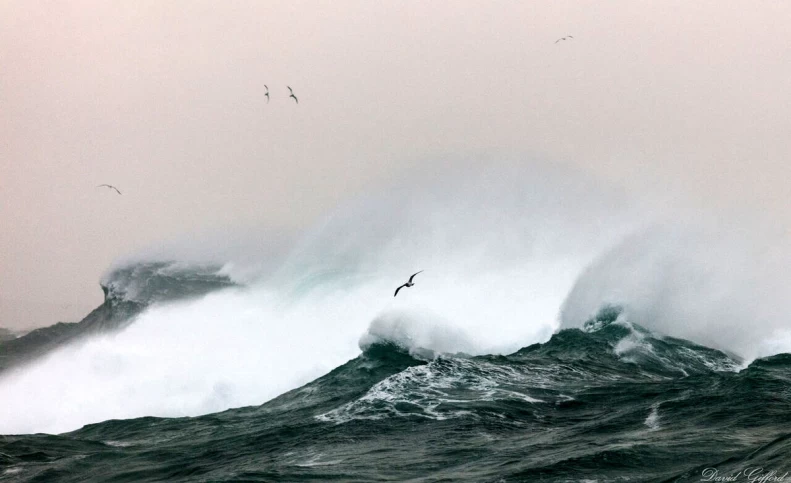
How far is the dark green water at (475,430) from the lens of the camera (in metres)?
24.7

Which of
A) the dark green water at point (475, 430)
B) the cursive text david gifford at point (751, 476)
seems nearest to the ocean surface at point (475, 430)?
the dark green water at point (475, 430)

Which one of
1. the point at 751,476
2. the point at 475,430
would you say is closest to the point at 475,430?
the point at 475,430

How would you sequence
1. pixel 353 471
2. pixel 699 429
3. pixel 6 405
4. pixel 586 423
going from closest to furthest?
1. pixel 353 471
2. pixel 699 429
3. pixel 586 423
4. pixel 6 405

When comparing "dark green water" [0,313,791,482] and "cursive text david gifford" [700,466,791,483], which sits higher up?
"dark green water" [0,313,791,482]

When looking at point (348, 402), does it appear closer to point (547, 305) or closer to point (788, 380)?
point (788, 380)

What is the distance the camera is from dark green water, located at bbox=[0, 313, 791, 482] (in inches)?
973

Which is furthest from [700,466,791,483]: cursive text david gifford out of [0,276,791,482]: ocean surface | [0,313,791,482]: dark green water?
[0,276,791,482]: ocean surface

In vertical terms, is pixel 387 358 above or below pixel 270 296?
below

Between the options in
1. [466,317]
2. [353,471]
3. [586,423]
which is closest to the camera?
[353,471]

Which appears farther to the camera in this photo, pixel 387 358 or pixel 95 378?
pixel 95 378

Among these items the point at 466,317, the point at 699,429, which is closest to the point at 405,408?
the point at 699,429

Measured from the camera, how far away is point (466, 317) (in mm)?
63188

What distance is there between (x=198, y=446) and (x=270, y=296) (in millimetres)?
45426

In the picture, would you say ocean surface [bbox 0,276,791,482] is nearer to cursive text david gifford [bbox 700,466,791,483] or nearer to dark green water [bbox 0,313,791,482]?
dark green water [bbox 0,313,791,482]
